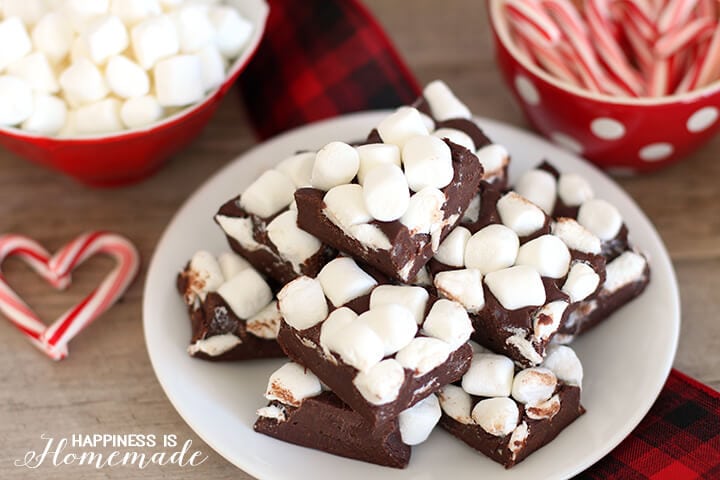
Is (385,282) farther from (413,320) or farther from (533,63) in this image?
(533,63)

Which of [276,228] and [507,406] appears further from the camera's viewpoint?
[276,228]

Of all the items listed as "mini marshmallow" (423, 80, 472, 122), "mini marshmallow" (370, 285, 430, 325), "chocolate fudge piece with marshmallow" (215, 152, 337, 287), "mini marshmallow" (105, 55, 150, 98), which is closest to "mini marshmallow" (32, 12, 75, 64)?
"mini marshmallow" (105, 55, 150, 98)

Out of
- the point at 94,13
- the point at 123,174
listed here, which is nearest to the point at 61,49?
the point at 94,13

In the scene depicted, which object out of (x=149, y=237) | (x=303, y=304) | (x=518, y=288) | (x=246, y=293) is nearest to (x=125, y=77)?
(x=149, y=237)

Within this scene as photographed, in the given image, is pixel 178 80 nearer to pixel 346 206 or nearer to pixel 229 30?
pixel 229 30

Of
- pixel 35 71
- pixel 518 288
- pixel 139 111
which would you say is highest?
pixel 35 71

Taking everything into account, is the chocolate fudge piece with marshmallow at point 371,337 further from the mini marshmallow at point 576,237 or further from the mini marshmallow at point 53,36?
the mini marshmallow at point 53,36

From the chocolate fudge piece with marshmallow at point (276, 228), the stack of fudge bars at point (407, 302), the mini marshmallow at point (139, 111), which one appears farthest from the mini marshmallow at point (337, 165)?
the mini marshmallow at point (139, 111)
